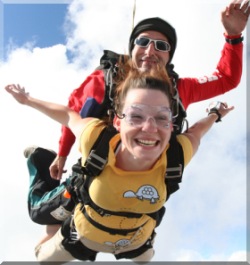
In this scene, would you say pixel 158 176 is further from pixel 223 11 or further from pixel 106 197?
pixel 223 11

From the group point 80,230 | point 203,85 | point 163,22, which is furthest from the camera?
point 203,85

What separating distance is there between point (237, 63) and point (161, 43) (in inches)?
42.7

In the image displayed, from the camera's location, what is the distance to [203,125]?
3.86m

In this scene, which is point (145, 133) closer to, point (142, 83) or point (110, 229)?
point (142, 83)

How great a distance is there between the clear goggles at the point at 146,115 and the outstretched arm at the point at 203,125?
0.70 metres

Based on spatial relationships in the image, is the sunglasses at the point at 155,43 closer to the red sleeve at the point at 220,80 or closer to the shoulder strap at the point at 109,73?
the shoulder strap at the point at 109,73

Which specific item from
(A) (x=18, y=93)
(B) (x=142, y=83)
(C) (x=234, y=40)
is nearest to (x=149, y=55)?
(B) (x=142, y=83)

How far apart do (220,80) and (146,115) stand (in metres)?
1.77

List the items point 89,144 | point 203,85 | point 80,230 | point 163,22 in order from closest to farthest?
point 89,144 → point 80,230 → point 163,22 → point 203,85

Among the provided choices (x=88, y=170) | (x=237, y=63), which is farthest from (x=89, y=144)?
(x=237, y=63)

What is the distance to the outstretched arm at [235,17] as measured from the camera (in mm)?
3834

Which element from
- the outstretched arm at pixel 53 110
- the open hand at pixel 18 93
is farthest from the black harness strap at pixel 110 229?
the open hand at pixel 18 93

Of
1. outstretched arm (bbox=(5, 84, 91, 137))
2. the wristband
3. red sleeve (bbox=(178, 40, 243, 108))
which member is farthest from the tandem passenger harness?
the wristband

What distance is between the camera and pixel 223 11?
3924 millimetres
